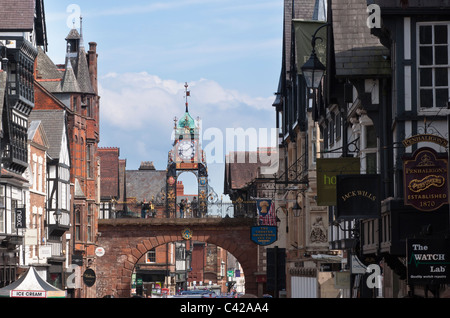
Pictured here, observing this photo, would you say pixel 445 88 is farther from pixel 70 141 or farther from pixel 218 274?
pixel 218 274

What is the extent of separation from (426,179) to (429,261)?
1.72 metres

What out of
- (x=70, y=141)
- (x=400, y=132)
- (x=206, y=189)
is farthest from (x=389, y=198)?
(x=206, y=189)

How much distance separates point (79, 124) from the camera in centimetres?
6800

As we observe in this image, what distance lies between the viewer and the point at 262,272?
2872 inches

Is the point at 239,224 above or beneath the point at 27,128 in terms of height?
beneath

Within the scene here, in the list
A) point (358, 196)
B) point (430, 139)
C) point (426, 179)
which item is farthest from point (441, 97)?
point (426, 179)

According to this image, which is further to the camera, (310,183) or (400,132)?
(310,183)

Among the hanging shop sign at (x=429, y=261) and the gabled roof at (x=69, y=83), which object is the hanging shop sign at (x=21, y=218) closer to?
the gabled roof at (x=69, y=83)

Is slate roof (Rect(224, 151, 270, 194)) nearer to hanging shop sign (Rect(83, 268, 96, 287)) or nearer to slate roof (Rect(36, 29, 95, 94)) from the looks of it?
slate roof (Rect(36, 29, 95, 94))

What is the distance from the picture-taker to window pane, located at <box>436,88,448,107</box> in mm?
23000

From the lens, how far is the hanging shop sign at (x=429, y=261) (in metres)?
18.8

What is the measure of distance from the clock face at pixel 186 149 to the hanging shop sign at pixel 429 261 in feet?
209

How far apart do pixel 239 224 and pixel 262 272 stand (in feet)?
12.3

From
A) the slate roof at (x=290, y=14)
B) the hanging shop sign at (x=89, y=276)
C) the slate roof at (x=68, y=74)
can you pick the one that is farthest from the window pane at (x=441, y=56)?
the slate roof at (x=68, y=74)
